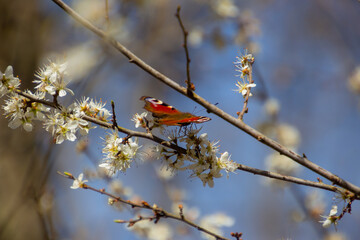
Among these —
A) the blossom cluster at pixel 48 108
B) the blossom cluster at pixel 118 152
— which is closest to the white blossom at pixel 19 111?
the blossom cluster at pixel 48 108

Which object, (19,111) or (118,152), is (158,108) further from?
(19,111)

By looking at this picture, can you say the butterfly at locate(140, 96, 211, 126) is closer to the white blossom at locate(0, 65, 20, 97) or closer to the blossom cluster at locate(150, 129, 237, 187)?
the blossom cluster at locate(150, 129, 237, 187)

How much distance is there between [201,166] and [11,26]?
11.1 ft

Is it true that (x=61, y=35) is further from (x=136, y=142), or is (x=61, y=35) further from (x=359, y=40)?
(x=359, y=40)

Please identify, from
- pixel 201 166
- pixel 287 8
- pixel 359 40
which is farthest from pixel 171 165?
pixel 287 8

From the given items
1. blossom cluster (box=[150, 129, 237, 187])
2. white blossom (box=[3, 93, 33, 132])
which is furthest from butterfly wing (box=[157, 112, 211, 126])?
white blossom (box=[3, 93, 33, 132])

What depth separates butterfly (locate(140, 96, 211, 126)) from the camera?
120cm

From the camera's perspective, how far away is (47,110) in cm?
134

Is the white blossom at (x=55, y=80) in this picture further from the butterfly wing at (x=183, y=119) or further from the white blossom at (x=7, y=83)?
the butterfly wing at (x=183, y=119)

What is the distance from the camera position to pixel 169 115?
128 cm

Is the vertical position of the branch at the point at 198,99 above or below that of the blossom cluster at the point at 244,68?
below

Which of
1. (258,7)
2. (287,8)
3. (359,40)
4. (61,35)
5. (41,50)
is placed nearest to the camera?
(41,50)

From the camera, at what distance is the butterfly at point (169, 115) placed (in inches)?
47.4

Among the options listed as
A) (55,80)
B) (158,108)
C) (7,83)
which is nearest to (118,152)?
(158,108)
